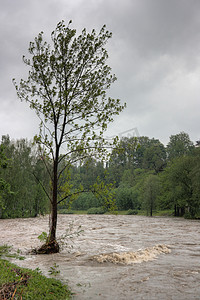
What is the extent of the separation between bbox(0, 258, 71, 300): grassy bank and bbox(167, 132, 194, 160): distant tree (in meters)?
101

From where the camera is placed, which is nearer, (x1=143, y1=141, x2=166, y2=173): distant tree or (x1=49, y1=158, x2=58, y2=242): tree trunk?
(x1=49, y1=158, x2=58, y2=242): tree trunk

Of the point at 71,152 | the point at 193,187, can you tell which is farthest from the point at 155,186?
the point at 71,152

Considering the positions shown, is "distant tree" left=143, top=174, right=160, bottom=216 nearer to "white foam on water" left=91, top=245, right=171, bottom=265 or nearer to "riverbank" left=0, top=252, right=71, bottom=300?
"white foam on water" left=91, top=245, right=171, bottom=265

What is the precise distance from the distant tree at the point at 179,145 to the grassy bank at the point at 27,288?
331 feet

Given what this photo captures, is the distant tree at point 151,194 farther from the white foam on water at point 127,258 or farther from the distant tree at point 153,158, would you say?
the distant tree at point 153,158

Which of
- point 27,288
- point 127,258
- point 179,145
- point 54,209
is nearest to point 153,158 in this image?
point 179,145

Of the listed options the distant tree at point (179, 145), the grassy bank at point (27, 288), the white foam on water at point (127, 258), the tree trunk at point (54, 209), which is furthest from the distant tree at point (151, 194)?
the grassy bank at point (27, 288)

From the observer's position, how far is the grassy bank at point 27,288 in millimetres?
5402

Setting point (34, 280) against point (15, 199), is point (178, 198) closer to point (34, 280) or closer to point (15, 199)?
point (15, 199)

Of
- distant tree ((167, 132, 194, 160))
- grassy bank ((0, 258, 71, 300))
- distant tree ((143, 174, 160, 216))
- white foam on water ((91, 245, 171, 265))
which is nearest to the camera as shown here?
grassy bank ((0, 258, 71, 300))

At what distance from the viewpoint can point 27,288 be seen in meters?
5.89

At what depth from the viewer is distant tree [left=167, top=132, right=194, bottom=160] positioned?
10531 cm

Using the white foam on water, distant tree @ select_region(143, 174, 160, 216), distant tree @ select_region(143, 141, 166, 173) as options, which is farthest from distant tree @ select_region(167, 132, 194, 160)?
the white foam on water

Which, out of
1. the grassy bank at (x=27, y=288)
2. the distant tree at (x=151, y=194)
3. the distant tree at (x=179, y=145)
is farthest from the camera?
the distant tree at (x=179, y=145)
